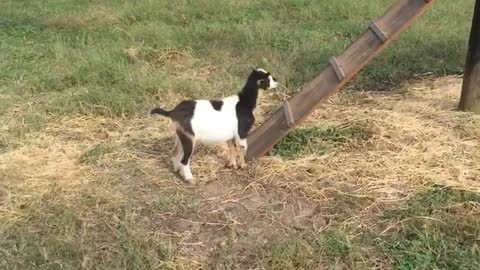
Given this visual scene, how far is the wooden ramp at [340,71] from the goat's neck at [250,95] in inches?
11.6

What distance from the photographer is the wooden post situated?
6059 mm

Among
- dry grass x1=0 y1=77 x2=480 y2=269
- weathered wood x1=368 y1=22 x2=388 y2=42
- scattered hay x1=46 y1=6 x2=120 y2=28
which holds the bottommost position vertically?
scattered hay x1=46 y1=6 x2=120 y2=28

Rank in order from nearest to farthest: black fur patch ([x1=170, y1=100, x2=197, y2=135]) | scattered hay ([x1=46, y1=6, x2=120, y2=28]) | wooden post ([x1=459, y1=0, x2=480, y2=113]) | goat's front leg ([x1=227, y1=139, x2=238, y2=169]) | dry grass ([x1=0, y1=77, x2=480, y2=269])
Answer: dry grass ([x1=0, y1=77, x2=480, y2=269]) < black fur patch ([x1=170, y1=100, x2=197, y2=135]) < goat's front leg ([x1=227, y1=139, x2=238, y2=169]) < wooden post ([x1=459, y1=0, x2=480, y2=113]) < scattered hay ([x1=46, y1=6, x2=120, y2=28])

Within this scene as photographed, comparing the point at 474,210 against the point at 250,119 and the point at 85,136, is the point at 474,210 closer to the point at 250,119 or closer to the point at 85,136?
the point at 250,119

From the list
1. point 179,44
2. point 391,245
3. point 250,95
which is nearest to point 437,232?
point 391,245

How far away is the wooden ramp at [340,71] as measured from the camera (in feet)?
16.5

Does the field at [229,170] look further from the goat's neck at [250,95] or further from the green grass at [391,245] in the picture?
the goat's neck at [250,95]

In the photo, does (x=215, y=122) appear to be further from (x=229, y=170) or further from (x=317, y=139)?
(x=317, y=139)

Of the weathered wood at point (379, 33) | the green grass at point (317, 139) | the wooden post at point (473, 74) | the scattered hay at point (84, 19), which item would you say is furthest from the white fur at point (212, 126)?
the scattered hay at point (84, 19)

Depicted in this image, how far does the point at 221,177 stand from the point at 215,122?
545 millimetres

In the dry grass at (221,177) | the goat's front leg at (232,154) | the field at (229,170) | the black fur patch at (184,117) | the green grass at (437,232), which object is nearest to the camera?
the green grass at (437,232)

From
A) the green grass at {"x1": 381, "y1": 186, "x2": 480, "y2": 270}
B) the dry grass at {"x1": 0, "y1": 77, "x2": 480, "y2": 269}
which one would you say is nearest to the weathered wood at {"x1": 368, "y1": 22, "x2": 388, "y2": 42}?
the dry grass at {"x1": 0, "y1": 77, "x2": 480, "y2": 269}

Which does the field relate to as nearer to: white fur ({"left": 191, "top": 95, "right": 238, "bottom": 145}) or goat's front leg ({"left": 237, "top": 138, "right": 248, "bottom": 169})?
goat's front leg ({"left": 237, "top": 138, "right": 248, "bottom": 169})

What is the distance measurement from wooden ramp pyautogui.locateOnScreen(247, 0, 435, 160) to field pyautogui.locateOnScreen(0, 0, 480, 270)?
221 mm
